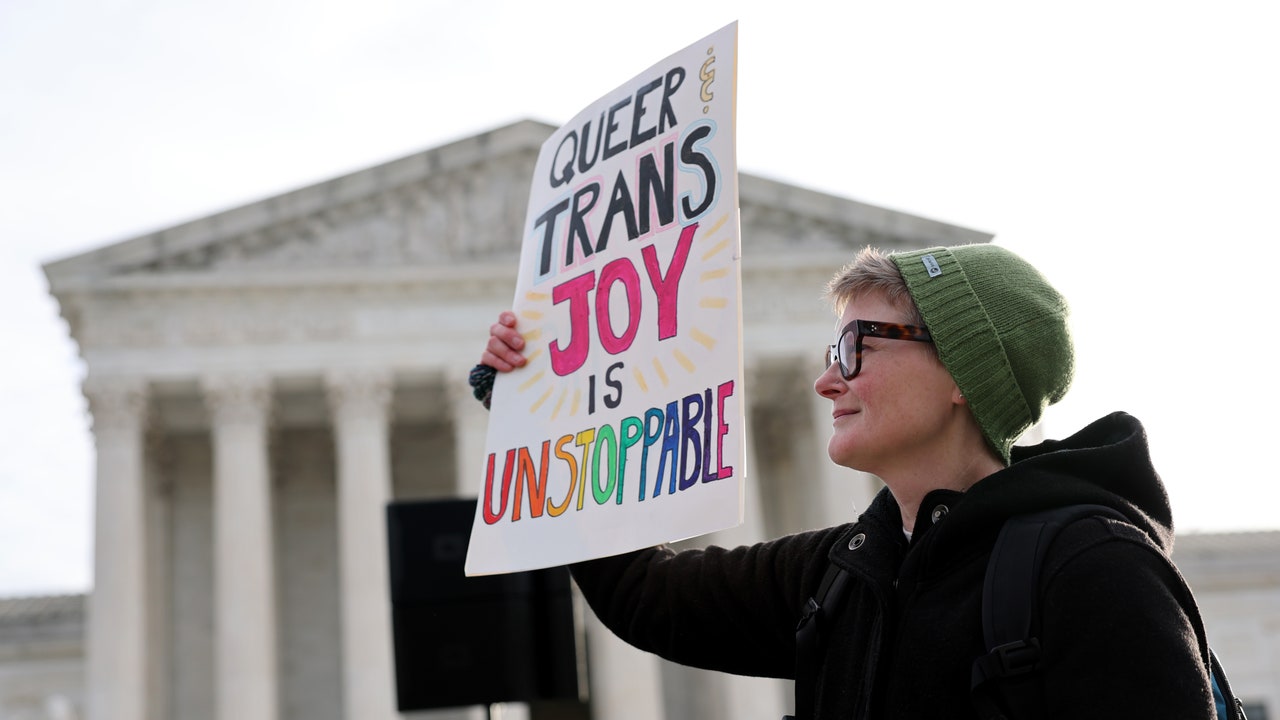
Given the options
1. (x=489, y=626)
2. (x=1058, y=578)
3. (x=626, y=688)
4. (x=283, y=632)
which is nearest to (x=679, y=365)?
(x=1058, y=578)

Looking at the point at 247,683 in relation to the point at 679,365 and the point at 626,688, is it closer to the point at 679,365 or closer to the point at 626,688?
the point at 626,688

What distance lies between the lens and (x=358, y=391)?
35812 mm

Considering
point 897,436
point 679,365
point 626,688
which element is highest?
point 679,365

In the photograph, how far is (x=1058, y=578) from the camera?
115 inches

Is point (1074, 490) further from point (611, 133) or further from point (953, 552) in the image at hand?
point (611, 133)

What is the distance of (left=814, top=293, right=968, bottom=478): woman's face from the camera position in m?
3.63

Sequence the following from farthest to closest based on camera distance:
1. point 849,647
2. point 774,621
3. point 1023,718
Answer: point 774,621
point 849,647
point 1023,718

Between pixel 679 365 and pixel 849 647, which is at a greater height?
pixel 679 365

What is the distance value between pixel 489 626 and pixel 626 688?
2597 cm

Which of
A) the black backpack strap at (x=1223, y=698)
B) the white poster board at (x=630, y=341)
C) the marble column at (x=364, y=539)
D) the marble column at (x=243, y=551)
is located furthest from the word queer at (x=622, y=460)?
the marble column at (x=243, y=551)

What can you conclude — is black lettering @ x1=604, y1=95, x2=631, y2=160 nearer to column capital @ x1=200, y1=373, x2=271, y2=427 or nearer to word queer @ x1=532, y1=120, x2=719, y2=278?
word queer @ x1=532, y1=120, x2=719, y2=278

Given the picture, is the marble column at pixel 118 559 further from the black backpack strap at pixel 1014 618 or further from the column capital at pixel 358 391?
the black backpack strap at pixel 1014 618

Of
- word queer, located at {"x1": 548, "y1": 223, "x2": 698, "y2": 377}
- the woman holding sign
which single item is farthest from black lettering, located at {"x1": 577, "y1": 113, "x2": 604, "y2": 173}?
the woman holding sign

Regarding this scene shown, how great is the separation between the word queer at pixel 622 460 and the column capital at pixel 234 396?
1246 inches
